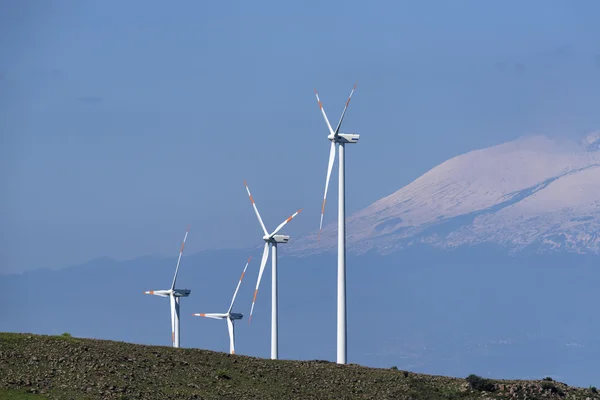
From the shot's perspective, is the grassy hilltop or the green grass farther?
the grassy hilltop

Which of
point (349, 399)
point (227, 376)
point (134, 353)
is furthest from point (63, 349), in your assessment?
point (349, 399)

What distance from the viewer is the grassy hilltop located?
101m

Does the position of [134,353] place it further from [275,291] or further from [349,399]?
[275,291]

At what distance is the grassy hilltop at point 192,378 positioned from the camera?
10069cm

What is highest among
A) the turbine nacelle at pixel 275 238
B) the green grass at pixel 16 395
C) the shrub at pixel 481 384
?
the turbine nacelle at pixel 275 238

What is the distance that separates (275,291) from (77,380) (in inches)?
1492

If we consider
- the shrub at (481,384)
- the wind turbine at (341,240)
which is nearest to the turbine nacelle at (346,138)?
the wind turbine at (341,240)

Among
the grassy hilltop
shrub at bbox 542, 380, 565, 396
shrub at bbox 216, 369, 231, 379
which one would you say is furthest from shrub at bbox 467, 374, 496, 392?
shrub at bbox 216, 369, 231, 379

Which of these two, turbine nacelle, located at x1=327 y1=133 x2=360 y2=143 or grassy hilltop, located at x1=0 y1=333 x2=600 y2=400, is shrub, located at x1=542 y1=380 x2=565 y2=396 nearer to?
grassy hilltop, located at x1=0 y1=333 x2=600 y2=400

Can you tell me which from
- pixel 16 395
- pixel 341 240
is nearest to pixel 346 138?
pixel 341 240

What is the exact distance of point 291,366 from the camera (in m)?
113

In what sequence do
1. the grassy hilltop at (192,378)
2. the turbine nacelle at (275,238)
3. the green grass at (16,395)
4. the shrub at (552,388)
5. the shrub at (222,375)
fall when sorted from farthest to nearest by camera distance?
1. the turbine nacelle at (275,238)
2. the shrub at (552,388)
3. the shrub at (222,375)
4. the grassy hilltop at (192,378)
5. the green grass at (16,395)

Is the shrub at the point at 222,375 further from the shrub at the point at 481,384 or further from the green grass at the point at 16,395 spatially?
the shrub at the point at 481,384

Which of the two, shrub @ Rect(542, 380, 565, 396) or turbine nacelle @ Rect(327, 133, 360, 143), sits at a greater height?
turbine nacelle @ Rect(327, 133, 360, 143)
